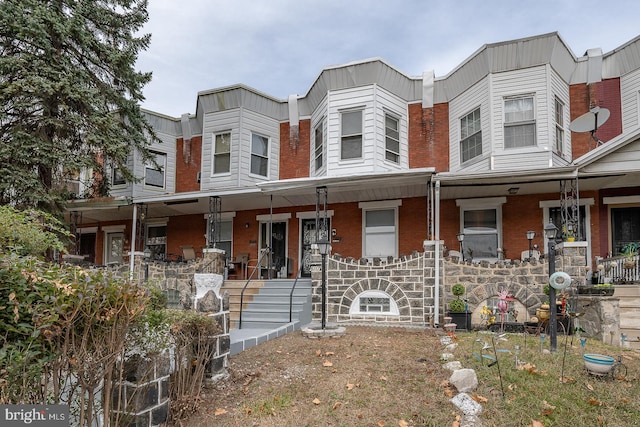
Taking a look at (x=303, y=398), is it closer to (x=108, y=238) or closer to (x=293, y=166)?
(x=293, y=166)

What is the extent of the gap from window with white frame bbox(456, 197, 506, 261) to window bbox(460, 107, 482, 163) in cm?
149

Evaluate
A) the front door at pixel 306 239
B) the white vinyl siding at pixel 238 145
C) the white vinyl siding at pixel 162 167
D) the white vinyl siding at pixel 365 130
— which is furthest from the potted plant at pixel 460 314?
the white vinyl siding at pixel 162 167

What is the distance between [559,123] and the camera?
37.9 ft

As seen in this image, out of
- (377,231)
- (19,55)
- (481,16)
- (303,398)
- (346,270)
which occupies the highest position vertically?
(481,16)

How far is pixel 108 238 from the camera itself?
16312 mm

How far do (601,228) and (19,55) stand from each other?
15.1 meters

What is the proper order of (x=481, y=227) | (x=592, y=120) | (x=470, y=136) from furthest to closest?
(x=470, y=136), (x=481, y=227), (x=592, y=120)

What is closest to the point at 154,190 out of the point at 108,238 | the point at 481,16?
the point at 108,238

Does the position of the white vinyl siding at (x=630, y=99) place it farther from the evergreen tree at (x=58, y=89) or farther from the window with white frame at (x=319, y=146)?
the evergreen tree at (x=58, y=89)

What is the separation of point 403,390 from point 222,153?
11283mm

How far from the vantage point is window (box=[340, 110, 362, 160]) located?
1249 centimetres

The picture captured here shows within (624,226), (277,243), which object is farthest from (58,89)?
(624,226)

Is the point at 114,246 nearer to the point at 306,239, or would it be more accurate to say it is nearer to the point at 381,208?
the point at 306,239

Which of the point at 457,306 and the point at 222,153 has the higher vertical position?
the point at 222,153
